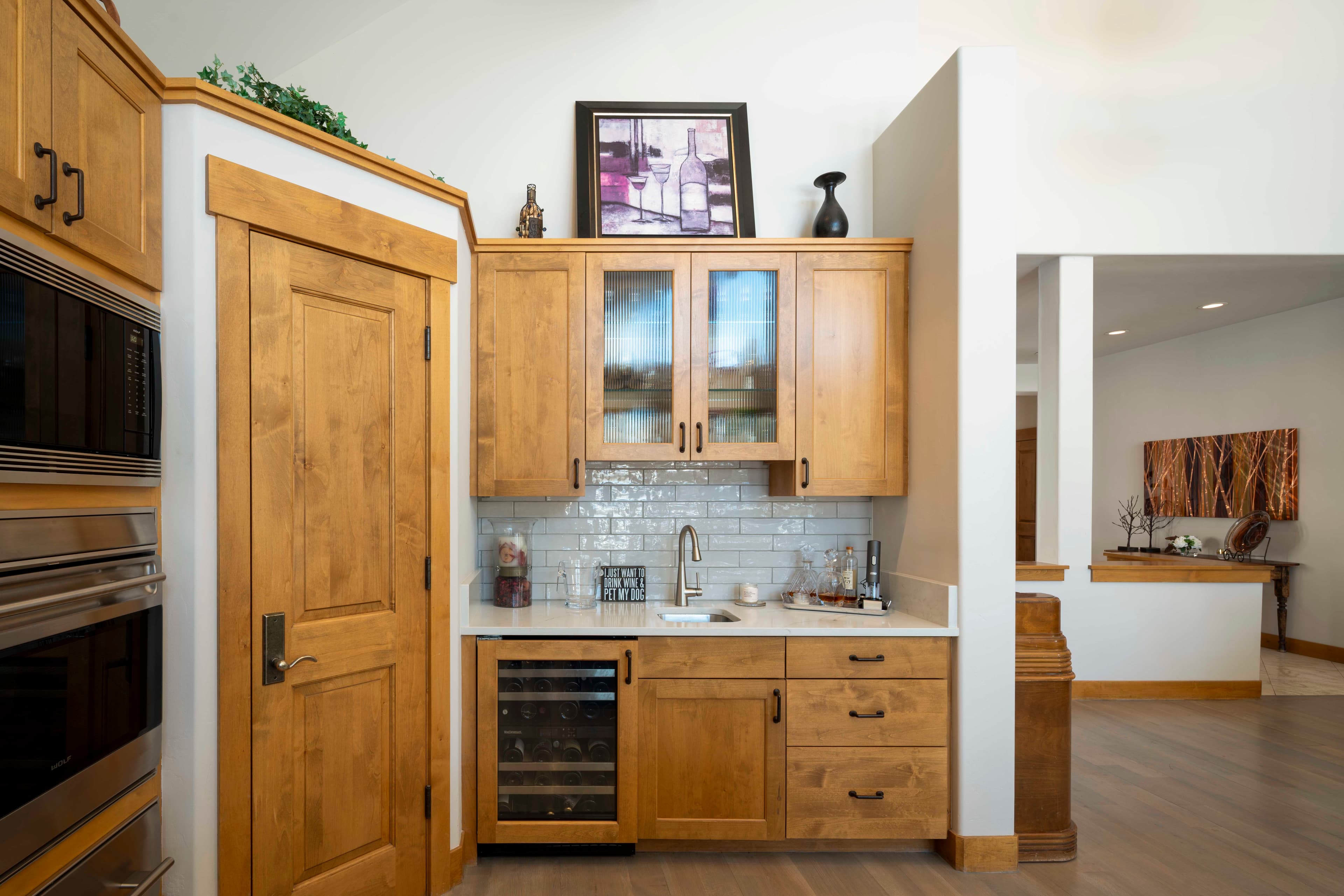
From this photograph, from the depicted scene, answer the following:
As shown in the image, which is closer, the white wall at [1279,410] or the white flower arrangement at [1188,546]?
the white wall at [1279,410]

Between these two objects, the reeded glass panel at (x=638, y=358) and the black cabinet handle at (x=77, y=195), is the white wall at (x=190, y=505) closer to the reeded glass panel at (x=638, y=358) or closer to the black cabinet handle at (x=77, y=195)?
the black cabinet handle at (x=77, y=195)

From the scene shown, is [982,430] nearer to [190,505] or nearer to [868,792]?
[868,792]

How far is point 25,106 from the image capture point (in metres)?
1.40

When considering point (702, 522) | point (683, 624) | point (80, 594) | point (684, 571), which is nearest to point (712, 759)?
point (683, 624)

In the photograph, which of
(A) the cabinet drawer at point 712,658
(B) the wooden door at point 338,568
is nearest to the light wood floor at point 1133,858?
(B) the wooden door at point 338,568

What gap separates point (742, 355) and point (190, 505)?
2133 millimetres

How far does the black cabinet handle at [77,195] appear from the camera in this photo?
4.88ft

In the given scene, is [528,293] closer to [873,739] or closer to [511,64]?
[511,64]

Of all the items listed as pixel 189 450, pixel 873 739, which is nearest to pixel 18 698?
pixel 189 450

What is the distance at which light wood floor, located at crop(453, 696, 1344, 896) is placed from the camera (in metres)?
2.58

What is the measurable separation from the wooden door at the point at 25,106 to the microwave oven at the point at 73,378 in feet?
0.34

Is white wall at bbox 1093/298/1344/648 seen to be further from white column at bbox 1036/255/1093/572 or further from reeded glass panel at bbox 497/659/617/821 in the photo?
reeded glass panel at bbox 497/659/617/821

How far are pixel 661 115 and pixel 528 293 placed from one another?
3.95 ft

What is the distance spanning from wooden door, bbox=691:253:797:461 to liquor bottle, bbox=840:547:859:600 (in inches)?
22.6
